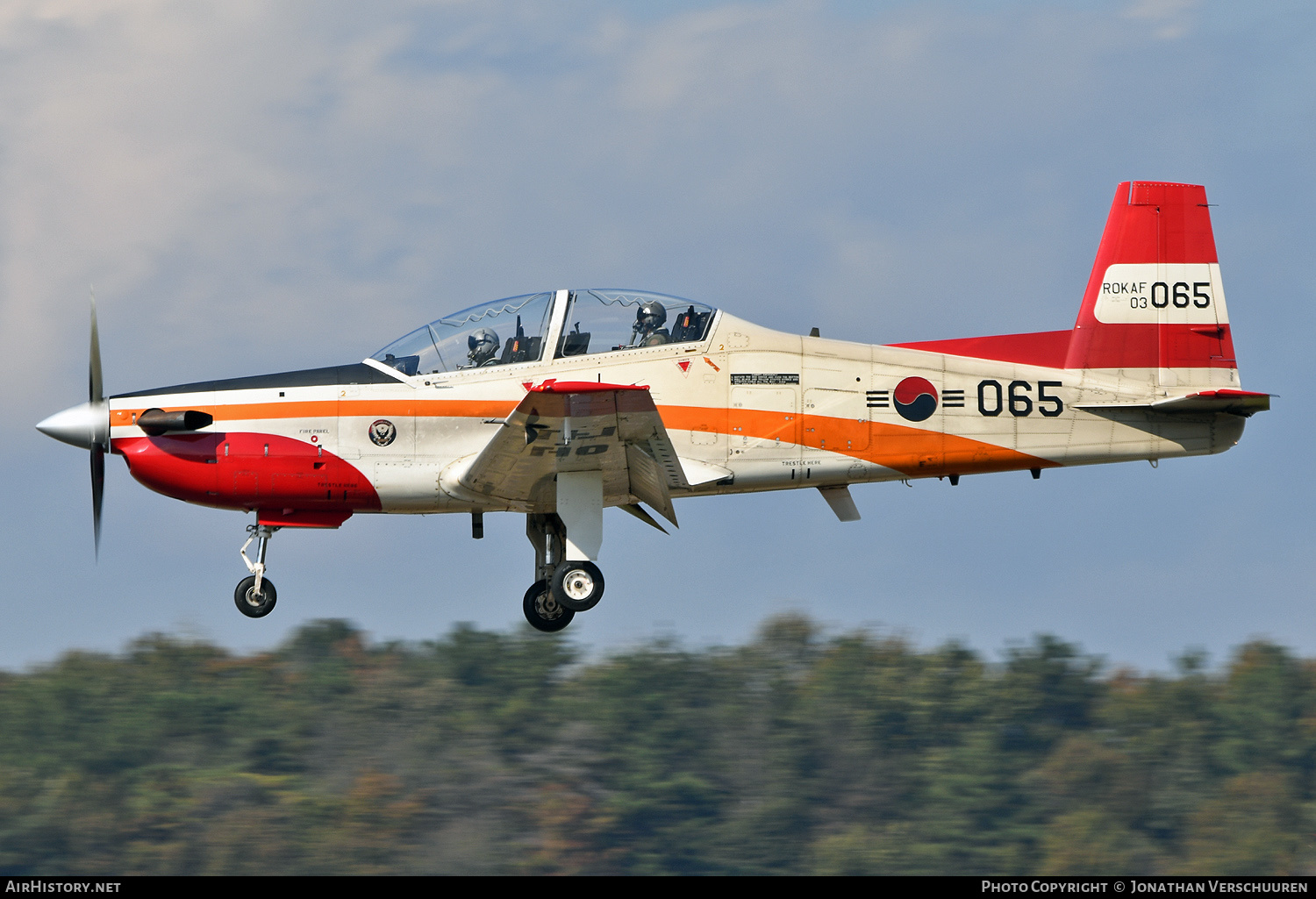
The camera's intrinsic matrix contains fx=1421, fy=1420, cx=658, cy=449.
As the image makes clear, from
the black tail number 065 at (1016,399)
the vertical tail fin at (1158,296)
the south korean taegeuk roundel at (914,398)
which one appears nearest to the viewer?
the south korean taegeuk roundel at (914,398)

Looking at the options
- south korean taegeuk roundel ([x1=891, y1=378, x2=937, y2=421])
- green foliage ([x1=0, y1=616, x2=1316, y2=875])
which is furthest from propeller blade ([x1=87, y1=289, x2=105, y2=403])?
green foliage ([x1=0, y1=616, x2=1316, y2=875])

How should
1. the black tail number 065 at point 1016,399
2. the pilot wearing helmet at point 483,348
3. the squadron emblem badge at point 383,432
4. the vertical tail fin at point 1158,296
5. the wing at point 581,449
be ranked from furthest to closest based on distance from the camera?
1. the vertical tail fin at point 1158,296
2. the black tail number 065 at point 1016,399
3. the pilot wearing helmet at point 483,348
4. the squadron emblem badge at point 383,432
5. the wing at point 581,449

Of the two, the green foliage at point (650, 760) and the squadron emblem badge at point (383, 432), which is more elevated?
the squadron emblem badge at point (383, 432)

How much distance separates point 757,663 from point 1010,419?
28336 mm

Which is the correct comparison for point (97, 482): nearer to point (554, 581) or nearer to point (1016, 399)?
point (554, 581)

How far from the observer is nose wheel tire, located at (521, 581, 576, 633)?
13.7 metres

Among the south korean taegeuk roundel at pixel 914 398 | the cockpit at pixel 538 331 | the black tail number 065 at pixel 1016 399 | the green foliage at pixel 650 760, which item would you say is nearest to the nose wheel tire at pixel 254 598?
the cockpit at pixel 538 331

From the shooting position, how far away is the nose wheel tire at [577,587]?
12.6 meters

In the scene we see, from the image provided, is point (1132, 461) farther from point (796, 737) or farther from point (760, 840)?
point (796, 737)

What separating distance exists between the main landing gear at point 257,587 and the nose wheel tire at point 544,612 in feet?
7.85

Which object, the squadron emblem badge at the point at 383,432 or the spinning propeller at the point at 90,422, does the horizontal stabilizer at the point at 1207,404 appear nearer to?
the squadron emblem badge at the point at 383,432

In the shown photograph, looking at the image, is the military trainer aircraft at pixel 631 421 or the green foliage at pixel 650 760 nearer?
the military trainer aircraft at pixel 631 421

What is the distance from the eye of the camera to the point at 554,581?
12711mm
